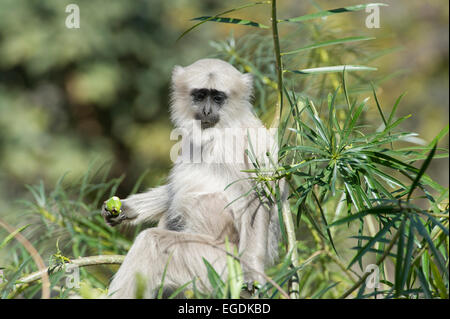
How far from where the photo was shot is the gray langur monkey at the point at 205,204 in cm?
230

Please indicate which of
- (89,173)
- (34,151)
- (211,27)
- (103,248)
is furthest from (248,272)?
(211,27)

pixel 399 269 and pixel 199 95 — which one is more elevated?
pixel 199 95

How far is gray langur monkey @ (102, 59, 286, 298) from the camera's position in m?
2.30

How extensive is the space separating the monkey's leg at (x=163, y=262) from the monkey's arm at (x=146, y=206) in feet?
2.07

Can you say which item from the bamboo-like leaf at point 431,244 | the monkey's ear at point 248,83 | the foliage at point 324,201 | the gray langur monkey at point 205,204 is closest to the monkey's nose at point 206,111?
the gray langur monkey at point 205,204

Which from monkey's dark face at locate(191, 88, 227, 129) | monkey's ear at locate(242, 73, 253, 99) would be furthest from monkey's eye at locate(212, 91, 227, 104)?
monkey's ear at locate(242, 73, 253, 99)

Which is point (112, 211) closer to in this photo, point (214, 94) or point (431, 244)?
point (214, 94)

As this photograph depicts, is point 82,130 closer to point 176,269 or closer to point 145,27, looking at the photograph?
point 145,27

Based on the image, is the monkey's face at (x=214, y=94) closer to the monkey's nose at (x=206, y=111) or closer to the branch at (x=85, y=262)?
the monkey's nose at (x=206, y=111)

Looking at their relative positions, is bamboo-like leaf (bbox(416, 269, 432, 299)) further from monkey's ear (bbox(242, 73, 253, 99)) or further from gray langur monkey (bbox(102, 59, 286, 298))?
monkey's ear (bbox(242, 73, 253, 99))

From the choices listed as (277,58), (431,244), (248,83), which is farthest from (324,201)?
(431,244)

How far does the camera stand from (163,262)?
7.55ft

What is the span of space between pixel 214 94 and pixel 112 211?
825 mm

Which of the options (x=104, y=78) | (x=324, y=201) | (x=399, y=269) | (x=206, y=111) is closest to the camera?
(x=399, y=269)
